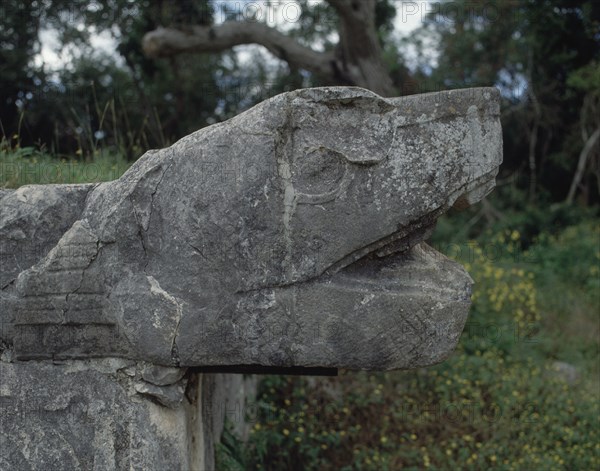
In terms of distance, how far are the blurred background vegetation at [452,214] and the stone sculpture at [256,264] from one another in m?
1.37

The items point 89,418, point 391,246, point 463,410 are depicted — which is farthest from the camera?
point 463,410

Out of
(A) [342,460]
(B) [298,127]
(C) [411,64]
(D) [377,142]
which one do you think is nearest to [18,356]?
(B) [298,127]

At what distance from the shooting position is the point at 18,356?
11.6 feet

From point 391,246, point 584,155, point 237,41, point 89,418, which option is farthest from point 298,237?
point 584,155

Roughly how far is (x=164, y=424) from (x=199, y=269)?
70cm

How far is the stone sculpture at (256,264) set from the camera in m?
3.23

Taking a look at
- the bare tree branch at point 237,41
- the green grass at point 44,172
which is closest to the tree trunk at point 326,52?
the bare tree branch at point 237,41

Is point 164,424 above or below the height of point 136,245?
below

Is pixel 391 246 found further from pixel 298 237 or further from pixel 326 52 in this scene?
pixel 326 52

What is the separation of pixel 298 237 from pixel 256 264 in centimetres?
20

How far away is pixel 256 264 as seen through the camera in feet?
10.7

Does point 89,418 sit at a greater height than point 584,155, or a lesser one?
lesser

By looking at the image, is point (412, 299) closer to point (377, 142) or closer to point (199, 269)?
point (377, 142)

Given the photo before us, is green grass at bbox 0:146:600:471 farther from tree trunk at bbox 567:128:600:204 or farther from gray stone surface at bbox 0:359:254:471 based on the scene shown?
tree trunk at bbox 567:128:600:204
